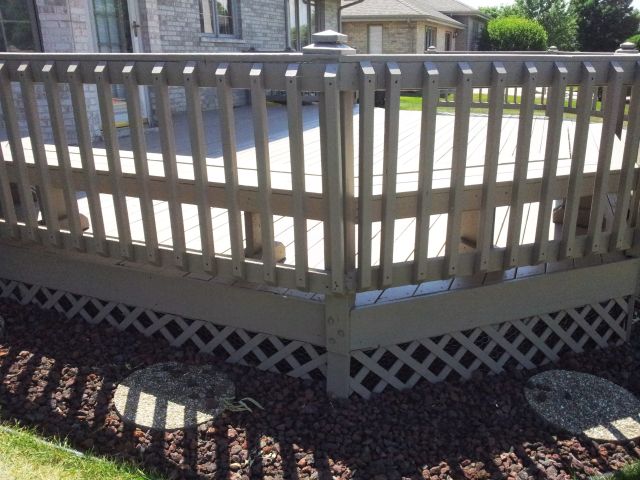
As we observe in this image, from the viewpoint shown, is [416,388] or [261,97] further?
[416,388]

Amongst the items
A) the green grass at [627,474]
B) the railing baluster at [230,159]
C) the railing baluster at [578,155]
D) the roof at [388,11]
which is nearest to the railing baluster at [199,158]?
the railing baluster at [230,159]

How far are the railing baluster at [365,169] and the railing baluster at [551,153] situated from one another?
806 mm

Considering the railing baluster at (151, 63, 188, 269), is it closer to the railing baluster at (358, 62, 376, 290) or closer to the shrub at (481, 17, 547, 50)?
the railing baluster at (358, 62, 376, 290)

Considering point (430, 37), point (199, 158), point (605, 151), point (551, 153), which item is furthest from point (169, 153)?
point (430, 37)

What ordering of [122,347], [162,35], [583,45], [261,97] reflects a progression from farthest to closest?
[583,45]
[162,35]
[122,347]
[261,97]

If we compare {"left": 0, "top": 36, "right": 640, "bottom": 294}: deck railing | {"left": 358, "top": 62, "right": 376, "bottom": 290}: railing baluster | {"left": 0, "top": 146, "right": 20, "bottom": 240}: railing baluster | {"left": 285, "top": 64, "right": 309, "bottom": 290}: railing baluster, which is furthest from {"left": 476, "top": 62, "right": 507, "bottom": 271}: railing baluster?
{"left": 0, "top": 146, "right": 20, "bottom": 240}: railing baluster

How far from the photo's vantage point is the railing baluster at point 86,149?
266cm

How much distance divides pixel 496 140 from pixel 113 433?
2.11 metres

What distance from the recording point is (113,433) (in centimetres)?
258

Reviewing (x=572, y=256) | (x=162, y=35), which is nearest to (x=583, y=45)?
(x=162, y=35)

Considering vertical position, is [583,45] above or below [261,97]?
below

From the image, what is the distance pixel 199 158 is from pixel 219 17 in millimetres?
8472

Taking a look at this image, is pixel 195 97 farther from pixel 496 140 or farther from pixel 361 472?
pixel 361 472

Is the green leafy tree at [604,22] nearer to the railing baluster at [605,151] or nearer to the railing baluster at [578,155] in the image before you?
the railing baluster at [605,151]
